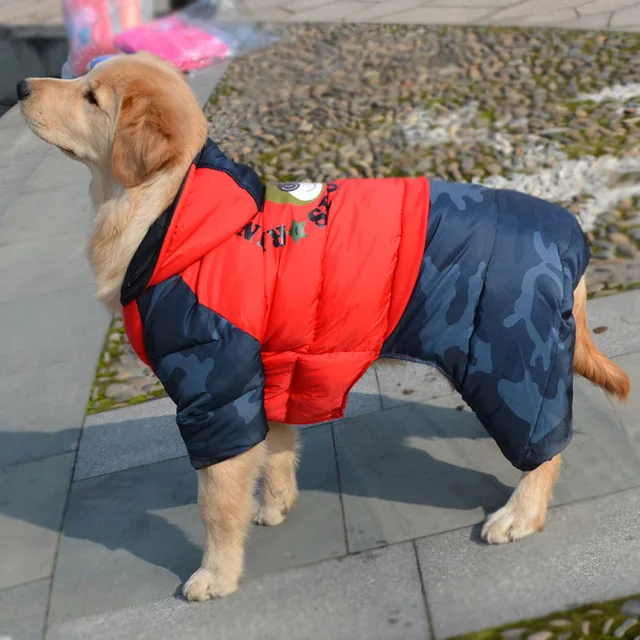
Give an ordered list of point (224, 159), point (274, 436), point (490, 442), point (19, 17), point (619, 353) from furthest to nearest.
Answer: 1. point (19, 17)
2. point (619, 353)
3. point (490, 442)
4. point (274, 436)
5. point (224, 159)

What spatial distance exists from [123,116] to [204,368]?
955 millimetres

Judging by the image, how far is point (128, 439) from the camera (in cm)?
451

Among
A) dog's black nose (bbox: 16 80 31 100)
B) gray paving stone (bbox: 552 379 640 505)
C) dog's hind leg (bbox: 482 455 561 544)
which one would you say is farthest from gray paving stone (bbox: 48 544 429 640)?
dog's black nose (bbox: 16 80 31 100)

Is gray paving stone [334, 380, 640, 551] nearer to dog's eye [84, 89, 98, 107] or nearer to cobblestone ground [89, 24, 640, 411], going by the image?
cobblestone ground [89, 24, 640, 411]

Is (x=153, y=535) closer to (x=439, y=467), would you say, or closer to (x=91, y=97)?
(x=439, y=467)

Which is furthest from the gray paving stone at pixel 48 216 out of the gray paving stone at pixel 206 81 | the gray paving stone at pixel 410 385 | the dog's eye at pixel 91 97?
the dog's eye at pixel 91 97

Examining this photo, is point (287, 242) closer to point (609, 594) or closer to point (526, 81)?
point (609, 594)

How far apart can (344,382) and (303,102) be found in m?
5.45

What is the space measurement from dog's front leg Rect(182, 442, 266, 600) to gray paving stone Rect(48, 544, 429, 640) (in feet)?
0.24

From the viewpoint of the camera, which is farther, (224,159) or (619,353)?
(619,353)

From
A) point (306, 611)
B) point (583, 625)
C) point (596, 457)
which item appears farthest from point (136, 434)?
point (583, 625)

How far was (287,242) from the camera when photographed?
3104 millimetres

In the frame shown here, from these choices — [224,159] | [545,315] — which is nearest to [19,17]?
[224,159]

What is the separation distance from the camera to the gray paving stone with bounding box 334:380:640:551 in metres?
3.65
